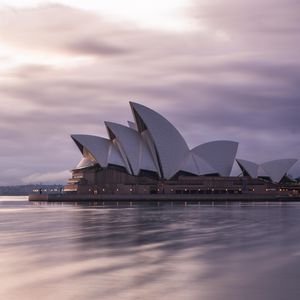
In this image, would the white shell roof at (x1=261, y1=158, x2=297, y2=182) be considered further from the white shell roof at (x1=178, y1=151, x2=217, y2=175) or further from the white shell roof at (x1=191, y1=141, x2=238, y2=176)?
the white shell roof at (x1=178, y1=151, x2=217, y2=175)

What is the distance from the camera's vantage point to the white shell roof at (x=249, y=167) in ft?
409

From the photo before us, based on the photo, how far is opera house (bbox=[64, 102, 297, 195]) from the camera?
100375 millimetres

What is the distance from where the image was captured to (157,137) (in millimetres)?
98938

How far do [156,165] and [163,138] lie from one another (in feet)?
24.0

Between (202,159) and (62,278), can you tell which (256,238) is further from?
(202,159)

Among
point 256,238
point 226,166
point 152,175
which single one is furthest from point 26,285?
point 226,166

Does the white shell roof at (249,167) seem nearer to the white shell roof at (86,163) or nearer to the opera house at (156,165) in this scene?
the opera house at (156,165)

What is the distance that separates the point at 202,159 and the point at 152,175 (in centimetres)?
1117

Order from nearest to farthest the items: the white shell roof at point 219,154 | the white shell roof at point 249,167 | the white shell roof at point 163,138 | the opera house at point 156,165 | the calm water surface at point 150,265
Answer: the calm water surface at point 150,265
the white shell roof at point 163,138
the opera house at point 156,165
the white shell roof at point 219,154
the white shell roof at point 249,167

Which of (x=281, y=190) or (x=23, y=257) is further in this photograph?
(x=281, y=190)

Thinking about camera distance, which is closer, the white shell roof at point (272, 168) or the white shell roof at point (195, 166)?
the white shell roof at point (195, 166)

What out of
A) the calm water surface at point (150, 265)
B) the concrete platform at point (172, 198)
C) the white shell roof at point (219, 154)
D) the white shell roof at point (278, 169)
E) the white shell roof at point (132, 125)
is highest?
the white shell roof at point (132, 125)

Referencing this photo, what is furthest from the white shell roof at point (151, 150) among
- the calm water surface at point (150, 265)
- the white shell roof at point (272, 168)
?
the calm water surface at point (150, 265)

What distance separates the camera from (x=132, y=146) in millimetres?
101125
